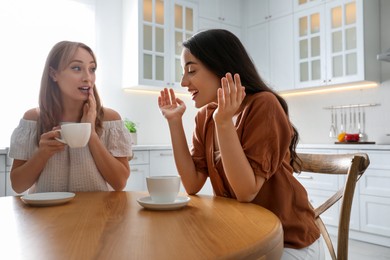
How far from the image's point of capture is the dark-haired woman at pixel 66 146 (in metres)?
1.36

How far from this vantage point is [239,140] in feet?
3.63

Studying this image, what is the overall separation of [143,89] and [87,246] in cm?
358

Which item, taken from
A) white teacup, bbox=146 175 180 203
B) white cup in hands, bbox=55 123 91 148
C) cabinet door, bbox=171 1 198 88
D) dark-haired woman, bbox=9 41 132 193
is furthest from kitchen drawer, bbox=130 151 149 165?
white teacup, bbox=146 175 180 203

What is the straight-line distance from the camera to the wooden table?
0.56m

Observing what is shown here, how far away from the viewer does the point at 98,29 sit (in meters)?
3.85

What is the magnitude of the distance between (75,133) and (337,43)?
3385 millimetres

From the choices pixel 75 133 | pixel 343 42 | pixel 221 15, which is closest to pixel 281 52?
pixel 343 42

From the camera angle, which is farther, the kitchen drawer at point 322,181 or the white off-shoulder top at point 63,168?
the kitchen drawer at point 322,181

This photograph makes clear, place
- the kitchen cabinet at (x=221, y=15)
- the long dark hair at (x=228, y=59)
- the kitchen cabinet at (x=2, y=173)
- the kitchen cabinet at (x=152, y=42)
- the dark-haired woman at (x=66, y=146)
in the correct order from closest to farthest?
1. the long dark hair at (x=228, y=59)
2. the dark-haired woman at (x=66, y=146)
3. the kitchen cabinet at (x=2, y=173)
4. the kitchen cabinet at (x=152, y=42)
5. the kitchen cabinet at (x=221, y=15)

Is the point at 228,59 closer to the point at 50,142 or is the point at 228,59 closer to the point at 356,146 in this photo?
the point at 50,142

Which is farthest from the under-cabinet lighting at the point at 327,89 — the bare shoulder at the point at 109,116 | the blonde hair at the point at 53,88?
the blonde hair at the point at 53,88

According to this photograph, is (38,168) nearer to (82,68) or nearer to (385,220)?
(82,68)

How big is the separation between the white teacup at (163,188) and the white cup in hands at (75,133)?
0.27 m

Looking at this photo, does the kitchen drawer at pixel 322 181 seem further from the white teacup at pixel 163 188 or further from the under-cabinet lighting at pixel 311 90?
the white teacup at pixel 163 188
